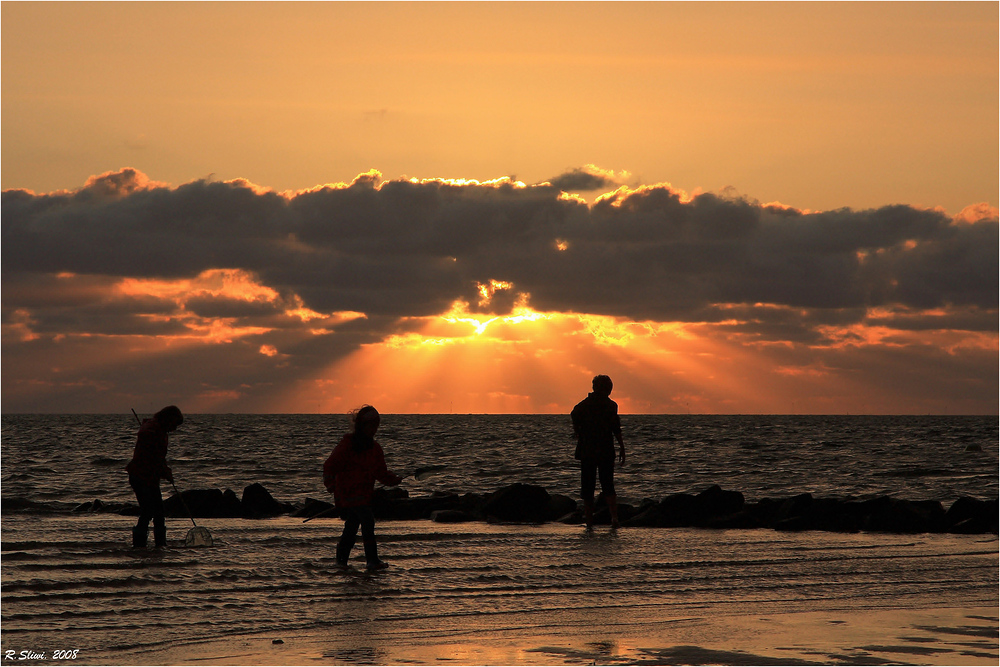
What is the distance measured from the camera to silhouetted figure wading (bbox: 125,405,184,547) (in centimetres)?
1231

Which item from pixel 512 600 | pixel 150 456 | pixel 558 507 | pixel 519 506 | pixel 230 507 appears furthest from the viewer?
pixel 230 507

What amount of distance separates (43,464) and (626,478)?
20.5 m

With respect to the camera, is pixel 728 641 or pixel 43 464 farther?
pixel 43 464

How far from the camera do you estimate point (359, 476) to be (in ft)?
35.4

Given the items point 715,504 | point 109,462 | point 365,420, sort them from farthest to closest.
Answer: point 109,462, point 715,504, point 365,420

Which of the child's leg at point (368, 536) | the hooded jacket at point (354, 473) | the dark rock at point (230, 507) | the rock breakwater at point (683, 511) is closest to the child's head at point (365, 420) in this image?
the hooded jacket at point (354, 473)

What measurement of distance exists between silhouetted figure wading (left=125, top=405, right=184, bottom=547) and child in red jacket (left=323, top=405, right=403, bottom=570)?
262cm

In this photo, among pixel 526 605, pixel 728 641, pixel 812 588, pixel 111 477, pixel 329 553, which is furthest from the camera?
pixel 111 477

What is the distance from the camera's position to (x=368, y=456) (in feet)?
35.4

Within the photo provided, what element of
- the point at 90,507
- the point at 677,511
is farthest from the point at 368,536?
the point at 90,507

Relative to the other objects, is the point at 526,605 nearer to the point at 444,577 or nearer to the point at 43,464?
the point at 444,577

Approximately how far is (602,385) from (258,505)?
675 cm

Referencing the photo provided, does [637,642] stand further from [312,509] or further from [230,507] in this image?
[230,507]

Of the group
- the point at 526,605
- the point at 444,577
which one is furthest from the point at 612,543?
the point at 526,605
